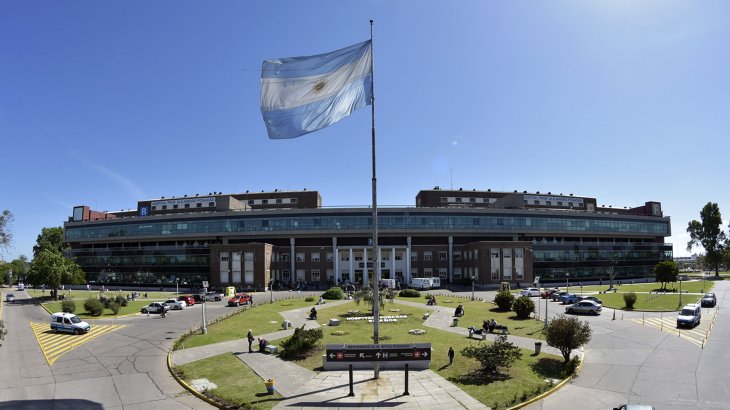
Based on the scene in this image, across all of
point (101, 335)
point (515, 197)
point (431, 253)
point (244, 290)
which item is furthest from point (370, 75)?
point (515, 197)

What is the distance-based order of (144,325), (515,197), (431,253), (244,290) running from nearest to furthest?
(144,325), (244,290), (431,253), (515,197)

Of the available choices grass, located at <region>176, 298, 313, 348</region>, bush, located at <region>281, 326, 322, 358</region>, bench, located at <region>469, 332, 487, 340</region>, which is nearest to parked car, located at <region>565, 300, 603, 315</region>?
bench, located at <region>469, 332, 487, 340</region>

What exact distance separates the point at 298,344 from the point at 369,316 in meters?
19.4

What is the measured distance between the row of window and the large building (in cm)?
23

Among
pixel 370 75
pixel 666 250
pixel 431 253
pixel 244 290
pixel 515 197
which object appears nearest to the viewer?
pixel 370 75

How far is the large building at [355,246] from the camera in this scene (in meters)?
89.4

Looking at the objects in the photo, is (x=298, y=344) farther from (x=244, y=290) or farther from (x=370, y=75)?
(x=244, y=290)

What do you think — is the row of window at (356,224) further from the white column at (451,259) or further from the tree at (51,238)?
the tree at (51,238)

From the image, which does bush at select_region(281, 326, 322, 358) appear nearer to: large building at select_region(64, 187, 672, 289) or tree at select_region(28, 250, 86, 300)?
tree at select_region(28, 250, 86, 300)

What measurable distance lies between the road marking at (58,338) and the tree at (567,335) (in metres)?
33.1

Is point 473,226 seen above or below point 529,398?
above

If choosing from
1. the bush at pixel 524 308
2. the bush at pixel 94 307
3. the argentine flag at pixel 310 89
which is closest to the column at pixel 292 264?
the bush at pixel 94 307

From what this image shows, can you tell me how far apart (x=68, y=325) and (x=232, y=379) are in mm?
25518

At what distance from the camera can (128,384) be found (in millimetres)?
23812
